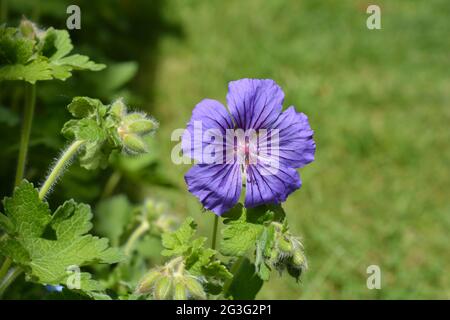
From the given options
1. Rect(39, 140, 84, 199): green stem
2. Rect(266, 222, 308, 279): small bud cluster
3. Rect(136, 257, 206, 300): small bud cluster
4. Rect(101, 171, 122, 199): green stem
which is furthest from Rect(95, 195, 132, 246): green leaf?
Rect(266, 222, 308, 279): small bud cluster

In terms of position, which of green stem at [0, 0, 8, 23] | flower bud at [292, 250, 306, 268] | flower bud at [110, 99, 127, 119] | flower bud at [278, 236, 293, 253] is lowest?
flower bud at [292, 250, 306, 268]

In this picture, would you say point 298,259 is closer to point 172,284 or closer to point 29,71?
point 172,284

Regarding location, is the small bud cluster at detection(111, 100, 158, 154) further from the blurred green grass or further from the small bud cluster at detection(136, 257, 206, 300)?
the blurred green grass

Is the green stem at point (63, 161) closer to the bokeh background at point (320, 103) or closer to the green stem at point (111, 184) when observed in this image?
the bokeh background at point (320, 103)

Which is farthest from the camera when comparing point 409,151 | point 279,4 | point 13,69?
point 279,4

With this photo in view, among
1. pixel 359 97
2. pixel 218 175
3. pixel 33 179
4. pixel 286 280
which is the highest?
pixel 359 97

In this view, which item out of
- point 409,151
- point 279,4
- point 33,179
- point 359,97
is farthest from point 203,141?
point 279,4

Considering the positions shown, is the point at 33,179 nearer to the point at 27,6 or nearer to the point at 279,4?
the point at 27,6
